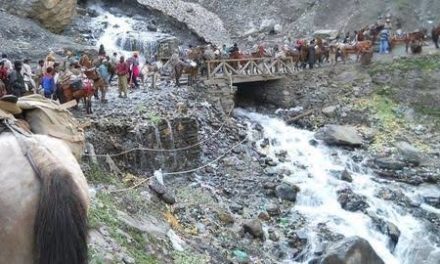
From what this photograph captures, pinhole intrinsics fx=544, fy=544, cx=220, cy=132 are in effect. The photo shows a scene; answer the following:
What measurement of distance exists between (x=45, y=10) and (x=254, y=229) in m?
16.9

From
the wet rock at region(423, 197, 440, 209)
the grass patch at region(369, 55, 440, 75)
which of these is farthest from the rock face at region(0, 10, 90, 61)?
the wet rock at region(423, 197, 440, 209)

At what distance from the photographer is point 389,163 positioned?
1672 centimetres

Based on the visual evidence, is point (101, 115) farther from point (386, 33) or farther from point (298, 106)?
point (386, 33)

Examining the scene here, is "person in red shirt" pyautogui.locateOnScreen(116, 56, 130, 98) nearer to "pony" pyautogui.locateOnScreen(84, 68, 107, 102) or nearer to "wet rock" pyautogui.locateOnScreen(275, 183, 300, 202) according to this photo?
"pony" pyautogui.locateOnScreen(84, 68, 107, 102)

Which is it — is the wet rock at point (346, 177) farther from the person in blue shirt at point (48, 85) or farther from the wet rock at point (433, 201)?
the person in blue shirt at point (48, 85)

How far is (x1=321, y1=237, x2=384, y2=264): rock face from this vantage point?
10.6m

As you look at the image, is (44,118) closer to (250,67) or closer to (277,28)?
(250,67)

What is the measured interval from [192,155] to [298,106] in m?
7.23

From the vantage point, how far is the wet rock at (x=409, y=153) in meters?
17.0

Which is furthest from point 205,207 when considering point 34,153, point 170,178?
point 34,153

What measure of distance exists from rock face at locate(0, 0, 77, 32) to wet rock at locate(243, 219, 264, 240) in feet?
54.0

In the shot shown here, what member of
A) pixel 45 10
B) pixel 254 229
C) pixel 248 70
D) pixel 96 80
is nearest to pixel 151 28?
pixel 45 10

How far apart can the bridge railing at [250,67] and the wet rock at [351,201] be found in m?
6.76

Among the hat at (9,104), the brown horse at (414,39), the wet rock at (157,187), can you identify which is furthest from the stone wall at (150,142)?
the brown horse at (414,39)
